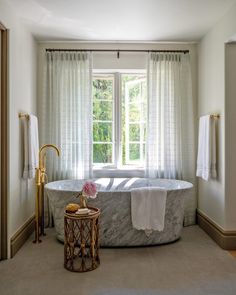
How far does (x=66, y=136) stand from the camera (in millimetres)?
4336

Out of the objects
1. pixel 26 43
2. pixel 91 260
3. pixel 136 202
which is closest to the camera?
pixel 91 260

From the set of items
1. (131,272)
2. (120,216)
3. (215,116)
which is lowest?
(131,272)

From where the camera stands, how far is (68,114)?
4.34 metres

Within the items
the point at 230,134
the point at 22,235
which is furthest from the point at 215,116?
the point at 22,235

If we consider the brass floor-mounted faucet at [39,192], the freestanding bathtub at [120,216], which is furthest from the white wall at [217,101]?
the brass floor-mounted faucet at [39,192]

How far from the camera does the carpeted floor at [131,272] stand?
2.55 metres

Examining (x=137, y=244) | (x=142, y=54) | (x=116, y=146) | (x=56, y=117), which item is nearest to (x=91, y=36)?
(x=142, y=54)

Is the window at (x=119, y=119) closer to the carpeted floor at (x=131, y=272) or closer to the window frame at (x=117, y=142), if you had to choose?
the window frame at (x=117, y=142)

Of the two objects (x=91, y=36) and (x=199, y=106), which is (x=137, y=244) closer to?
(x=199, y=106)

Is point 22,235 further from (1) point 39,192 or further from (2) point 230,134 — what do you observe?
(2) point 230,134

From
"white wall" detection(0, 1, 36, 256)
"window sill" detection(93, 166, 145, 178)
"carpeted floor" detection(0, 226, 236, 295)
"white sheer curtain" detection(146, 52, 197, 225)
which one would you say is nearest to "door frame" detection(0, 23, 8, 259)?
"white wall" detection(0, 1, 36, 256)

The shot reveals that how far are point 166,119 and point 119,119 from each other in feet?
2.28

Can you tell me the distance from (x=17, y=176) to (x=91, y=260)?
4.05 ft

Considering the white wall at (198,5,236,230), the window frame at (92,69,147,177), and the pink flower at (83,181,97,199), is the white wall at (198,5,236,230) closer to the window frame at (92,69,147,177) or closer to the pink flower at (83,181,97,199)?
the window frame at (92,69,147,177)
